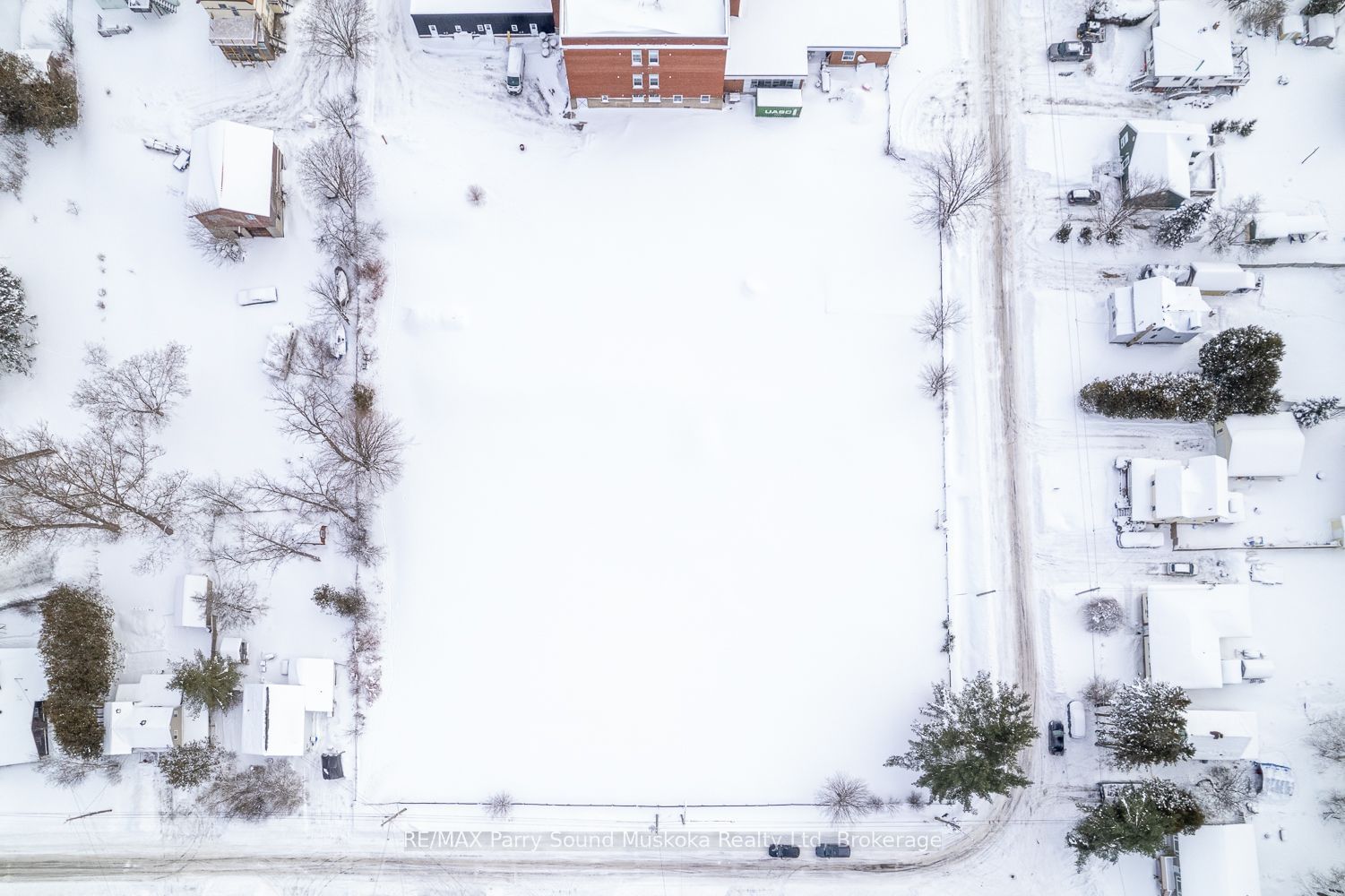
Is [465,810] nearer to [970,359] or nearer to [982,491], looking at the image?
[982,491]

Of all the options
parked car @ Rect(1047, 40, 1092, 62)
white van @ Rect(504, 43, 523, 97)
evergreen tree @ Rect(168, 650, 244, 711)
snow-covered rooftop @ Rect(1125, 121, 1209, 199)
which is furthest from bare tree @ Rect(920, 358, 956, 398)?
evergreen tree @ Rect(168, 650, 244, 711)

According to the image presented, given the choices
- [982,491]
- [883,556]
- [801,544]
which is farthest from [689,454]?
[982,491]

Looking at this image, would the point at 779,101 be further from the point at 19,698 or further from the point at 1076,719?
the point at 19,698

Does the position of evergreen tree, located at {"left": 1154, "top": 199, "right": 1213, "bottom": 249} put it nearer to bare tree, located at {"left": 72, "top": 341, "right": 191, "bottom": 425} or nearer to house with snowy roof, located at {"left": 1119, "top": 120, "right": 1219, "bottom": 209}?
house with snowy roof, located at {"left": 1119, "top": 120, "right": 1219, "bottom": 209}

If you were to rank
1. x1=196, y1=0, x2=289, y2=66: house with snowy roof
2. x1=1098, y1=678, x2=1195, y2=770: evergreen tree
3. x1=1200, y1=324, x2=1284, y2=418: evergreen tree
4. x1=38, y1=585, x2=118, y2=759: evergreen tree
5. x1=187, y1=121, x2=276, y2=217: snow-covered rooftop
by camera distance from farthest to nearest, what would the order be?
1. x1=196, y1=0, x2=289, y2=66: house with snowy roof
2. x1=187, y1=121, x2=276, y2=217: snow-covered rooftop
3. x1=1200, y1=324, x2=1284, y2=418: evergreen tree
4. x1=38, y1=585, x2=118, y2=759: evergreen tree
5. x1=1098, y1=678, x2=1195, y2=770: evergreen tree

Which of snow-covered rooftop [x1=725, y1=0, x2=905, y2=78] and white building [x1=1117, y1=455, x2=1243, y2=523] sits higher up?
snow-covered rooftop [x1=725, y1=0, x2=905, y2=78]

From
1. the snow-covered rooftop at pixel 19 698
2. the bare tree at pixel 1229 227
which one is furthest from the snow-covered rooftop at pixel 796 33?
the snow-covered rooftop at pixel 19 698

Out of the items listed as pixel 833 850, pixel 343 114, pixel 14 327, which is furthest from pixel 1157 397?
pixel 14 327

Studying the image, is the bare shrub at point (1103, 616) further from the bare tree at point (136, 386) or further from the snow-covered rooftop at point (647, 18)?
the bare tree at point (136, 386)
